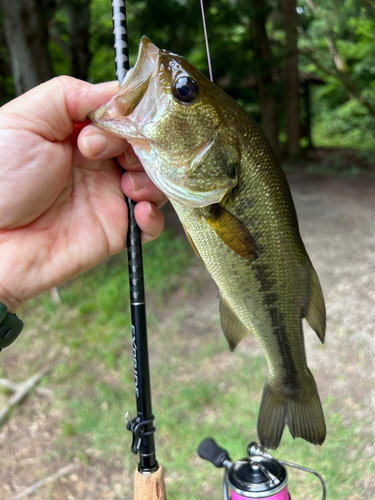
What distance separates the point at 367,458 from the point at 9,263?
2860mm

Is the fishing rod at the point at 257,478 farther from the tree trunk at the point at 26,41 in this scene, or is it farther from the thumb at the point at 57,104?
the tree trunk at the point at 26,41

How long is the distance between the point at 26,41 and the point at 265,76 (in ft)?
21.9

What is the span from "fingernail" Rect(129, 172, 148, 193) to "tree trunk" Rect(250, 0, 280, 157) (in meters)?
8.64

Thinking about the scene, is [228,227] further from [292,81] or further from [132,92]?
[292,81]

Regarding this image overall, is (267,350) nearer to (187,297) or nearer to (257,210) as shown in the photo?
(257,210)

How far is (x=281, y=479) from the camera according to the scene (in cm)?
140

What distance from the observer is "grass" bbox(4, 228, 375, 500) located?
9.91ft

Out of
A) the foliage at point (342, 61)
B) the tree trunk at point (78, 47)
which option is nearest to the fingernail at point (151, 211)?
the tree trunk at point (78, 47)

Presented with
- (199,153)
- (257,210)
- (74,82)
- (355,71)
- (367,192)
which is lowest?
(367,192)

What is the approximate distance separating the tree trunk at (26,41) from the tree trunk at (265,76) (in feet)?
17.5

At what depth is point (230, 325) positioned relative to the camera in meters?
1.60

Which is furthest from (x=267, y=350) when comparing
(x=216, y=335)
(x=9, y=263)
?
(x=216, y=335)

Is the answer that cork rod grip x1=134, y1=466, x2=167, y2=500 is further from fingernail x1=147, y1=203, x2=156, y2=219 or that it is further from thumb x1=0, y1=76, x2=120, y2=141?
thumb x1=0, y1=76, x2=120, y2=141

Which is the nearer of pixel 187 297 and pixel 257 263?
pixel 257 263
